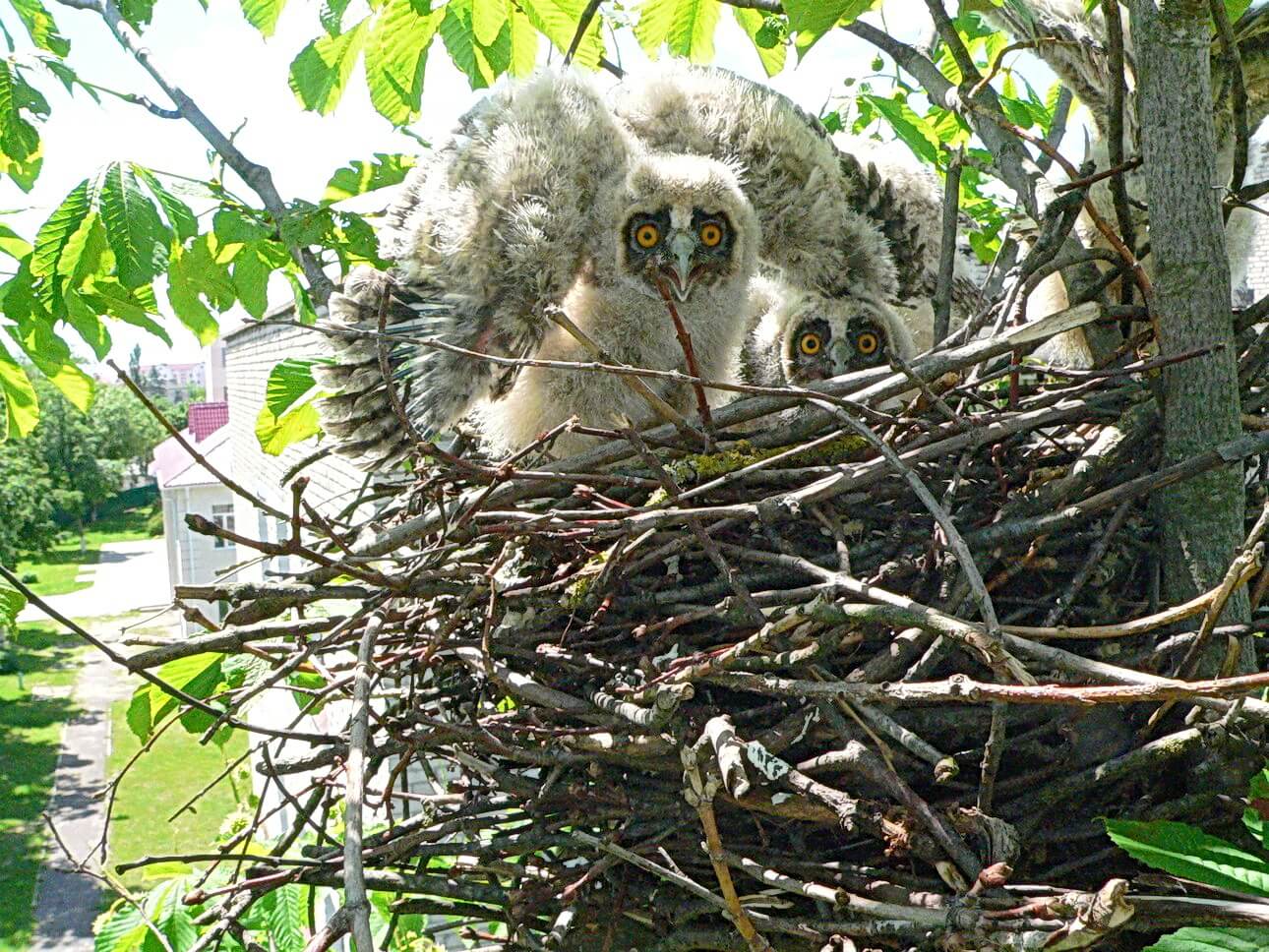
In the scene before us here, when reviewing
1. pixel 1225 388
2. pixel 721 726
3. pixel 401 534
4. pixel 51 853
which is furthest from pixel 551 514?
pixel 51 853

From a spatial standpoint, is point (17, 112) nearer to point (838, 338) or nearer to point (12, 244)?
point (12, 244)

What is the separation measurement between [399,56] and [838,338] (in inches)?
49.5

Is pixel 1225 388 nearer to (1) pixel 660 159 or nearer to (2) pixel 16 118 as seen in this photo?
(1) pixel 660 159

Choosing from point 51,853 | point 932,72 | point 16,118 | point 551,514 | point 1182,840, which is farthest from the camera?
point 51,853

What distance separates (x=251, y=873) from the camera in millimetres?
1762

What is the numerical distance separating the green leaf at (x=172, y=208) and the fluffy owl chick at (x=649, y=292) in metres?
0.83

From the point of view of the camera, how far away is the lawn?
39125 millimetres

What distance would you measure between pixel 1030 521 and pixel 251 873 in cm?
133

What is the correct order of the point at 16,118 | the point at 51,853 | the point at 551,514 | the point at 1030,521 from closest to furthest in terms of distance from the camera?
the point at 1030,521, the point at 551,514, the point at 16,118, the point at 51,853

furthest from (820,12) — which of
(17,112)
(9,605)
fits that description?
(17,112)

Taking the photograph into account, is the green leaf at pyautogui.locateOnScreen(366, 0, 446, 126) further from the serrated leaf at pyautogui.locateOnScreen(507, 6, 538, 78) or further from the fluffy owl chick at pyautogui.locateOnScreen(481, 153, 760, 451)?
the fluffy owl chick at pyautogui.locateOnScreen(481, 153, 760, 451)

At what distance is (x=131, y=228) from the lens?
2410 mm

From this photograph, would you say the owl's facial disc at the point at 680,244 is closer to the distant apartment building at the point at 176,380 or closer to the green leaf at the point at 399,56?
the green leaf at the point at 399,56

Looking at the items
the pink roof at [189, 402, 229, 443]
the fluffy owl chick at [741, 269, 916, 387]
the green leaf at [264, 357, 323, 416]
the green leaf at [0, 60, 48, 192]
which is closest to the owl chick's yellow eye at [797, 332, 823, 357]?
the fluffy owl chick at [741, 269, 916, 387]
